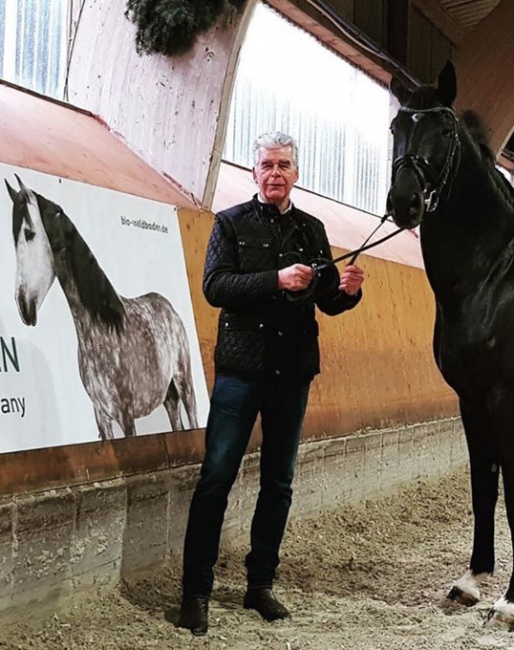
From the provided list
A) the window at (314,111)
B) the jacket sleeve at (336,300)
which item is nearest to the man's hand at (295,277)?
the jacket sleeve at (336,300)

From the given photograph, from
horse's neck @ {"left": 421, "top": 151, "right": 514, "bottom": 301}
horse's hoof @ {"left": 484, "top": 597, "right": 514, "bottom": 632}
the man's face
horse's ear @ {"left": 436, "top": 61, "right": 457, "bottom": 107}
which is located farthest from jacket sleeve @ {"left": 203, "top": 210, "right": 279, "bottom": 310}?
horse's hoof @ {"left": 484, "top": 597, "right": 514, "bottom": 632}

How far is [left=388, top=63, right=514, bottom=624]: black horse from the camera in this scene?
2.42m

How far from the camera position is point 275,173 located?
2.32 m

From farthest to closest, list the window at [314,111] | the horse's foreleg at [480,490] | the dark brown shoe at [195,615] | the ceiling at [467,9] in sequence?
the ceiling at [467,9]
the window at [314,111]
the horse's foreleg at [480,490]
the dark brown shoe at [195,615]

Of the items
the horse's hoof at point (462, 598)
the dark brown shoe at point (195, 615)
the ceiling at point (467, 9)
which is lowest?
the horse's hoof at point (462, 598)

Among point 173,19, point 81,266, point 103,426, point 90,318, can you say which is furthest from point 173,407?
point 173,19

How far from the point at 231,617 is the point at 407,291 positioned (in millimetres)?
3223

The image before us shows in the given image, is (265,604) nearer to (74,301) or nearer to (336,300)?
(336,300)

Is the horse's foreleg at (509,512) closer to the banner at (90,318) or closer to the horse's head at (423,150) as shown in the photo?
the horse's head at (423,150)

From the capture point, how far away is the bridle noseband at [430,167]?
234cm

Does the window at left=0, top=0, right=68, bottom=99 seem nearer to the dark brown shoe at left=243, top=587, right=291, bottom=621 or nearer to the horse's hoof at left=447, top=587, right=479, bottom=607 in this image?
the dark brown shoe at left=243, top=587, right=291, bottom=621

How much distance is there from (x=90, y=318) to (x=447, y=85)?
1.38 metres

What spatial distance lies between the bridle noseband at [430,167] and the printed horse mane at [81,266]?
1.04m

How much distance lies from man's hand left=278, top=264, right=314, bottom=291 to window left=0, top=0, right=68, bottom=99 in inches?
75.3
